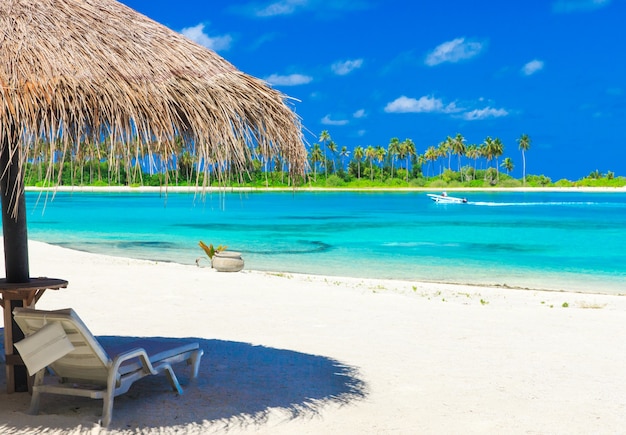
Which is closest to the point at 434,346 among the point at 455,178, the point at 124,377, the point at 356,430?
the point at 356,430

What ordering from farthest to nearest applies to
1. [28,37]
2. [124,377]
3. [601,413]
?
[601,413] < [124,377] < [28,37]

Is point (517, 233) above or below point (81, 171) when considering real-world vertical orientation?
below

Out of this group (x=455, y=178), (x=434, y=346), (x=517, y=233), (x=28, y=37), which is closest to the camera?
(x=28, y=37)

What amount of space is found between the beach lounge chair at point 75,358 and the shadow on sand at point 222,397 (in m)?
0.17

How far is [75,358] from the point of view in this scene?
367 cm

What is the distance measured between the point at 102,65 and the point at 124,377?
1646mm

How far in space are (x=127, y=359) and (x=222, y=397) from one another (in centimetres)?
85

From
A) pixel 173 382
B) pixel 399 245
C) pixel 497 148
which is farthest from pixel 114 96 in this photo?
pixel 497 148

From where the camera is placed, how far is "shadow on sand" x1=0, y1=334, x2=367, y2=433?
3941mm

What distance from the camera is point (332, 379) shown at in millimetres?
5023

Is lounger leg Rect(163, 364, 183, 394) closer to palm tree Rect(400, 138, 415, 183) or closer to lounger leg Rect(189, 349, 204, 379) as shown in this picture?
lounger leg Rect(189, 349, 204, 379)

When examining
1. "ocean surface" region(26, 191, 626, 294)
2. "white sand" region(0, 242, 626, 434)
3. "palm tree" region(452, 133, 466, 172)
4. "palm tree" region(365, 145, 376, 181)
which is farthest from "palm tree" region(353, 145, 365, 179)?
"white sand" region(0, 242, 626, 434)

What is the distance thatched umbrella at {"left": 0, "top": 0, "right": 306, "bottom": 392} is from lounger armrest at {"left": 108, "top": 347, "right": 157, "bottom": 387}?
3.07 feet

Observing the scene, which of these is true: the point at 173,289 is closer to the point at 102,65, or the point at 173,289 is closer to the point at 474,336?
the point at 474,336
